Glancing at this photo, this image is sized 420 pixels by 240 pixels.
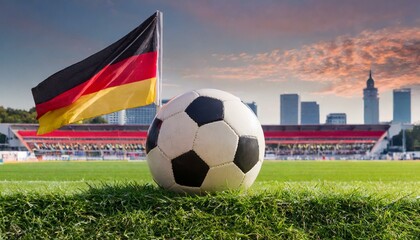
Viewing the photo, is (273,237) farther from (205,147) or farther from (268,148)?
(268,148)

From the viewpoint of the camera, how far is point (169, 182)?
3902mm

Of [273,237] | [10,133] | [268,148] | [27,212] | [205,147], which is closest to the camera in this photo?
[273,237]

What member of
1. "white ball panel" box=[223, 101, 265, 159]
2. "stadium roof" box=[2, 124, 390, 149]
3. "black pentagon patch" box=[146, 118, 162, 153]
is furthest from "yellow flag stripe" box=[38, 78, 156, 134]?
"stadium roof" box=[2, 124, 390, 149]

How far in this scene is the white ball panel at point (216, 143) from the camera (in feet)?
12.2

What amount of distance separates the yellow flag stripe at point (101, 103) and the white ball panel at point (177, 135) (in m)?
1.36

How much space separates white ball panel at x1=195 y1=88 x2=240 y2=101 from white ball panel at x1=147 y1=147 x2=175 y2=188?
2.44 ft

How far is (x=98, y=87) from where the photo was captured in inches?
207

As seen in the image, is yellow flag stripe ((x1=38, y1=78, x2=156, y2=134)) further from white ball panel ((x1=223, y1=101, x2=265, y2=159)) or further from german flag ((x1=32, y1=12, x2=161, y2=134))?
white ball panel ((x1=223, y1=101, x2=265, y2=159))

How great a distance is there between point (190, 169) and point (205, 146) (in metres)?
0.26

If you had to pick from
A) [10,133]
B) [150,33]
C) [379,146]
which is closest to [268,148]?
[379,146]

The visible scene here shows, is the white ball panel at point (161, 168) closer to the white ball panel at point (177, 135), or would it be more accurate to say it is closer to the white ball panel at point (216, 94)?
the white ball panel at point (177, 135)

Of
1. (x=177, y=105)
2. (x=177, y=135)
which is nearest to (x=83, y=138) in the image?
(x=177, y=105)

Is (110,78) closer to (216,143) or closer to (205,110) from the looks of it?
(205,110)

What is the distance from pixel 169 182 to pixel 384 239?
6.39 feet
